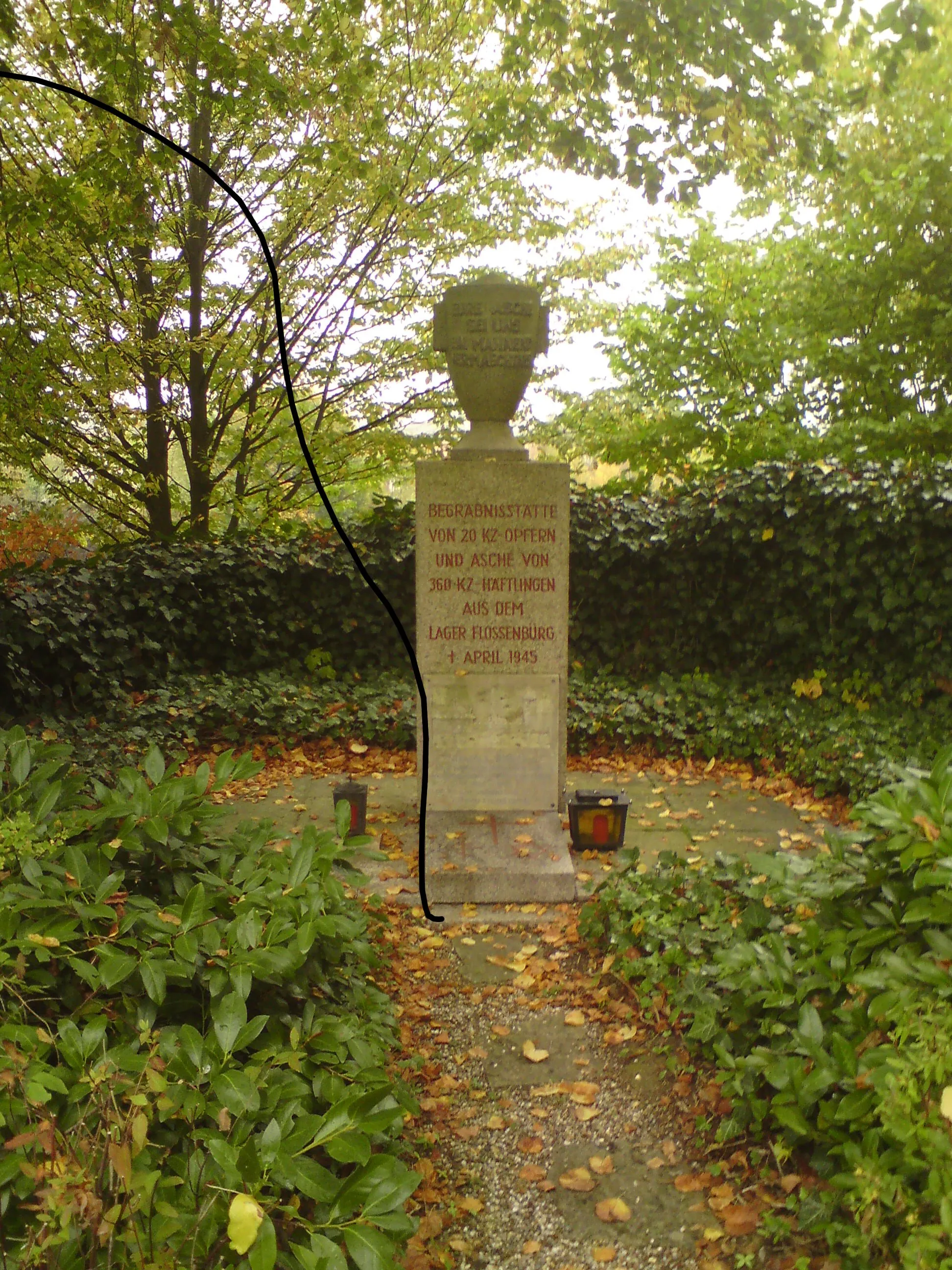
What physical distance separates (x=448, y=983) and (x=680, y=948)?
1005 mm

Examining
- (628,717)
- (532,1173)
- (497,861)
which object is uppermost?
(628,717)

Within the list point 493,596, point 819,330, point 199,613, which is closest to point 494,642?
point 493,596

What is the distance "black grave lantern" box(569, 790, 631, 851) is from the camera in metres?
5.30

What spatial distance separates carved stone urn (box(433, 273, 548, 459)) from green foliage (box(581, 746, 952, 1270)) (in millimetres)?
2954

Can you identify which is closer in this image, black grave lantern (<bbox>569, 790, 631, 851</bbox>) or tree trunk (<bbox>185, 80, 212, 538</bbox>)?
black grave lantern (<bbox>569, 790, 631, 851</bbox>)

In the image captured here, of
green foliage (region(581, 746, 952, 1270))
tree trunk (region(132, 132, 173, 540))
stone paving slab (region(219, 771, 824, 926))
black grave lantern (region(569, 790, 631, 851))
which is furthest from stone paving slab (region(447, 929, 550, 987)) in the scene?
tree trunk (region(132, 132, 173, 540))

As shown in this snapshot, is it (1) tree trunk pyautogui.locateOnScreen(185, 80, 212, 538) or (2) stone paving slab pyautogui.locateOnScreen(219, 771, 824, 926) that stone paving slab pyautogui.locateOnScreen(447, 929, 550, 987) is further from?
(1) tree trunk pyautogui.locateOnScreen(185, 80, 212, 538)

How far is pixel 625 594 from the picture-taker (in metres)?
9.04

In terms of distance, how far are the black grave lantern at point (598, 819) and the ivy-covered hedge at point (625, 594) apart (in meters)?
3.36

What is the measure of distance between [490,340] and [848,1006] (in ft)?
12.9

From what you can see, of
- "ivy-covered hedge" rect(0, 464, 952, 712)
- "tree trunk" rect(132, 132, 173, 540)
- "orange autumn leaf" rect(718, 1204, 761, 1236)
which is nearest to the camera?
"orange autumn leaf" rect(718, 1204, 761, 1236)

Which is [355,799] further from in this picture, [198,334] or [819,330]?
[819,330]

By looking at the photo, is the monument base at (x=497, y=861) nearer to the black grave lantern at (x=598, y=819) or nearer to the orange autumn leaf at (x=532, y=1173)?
the black grave lantern at (x=598, y=819)

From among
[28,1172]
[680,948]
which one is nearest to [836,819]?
[680,948]
